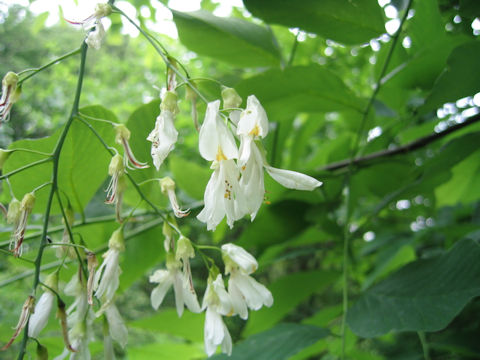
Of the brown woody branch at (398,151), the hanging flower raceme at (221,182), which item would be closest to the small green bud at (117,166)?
the hanging flower raceme at (221,182)

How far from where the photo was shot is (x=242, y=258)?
0.44m

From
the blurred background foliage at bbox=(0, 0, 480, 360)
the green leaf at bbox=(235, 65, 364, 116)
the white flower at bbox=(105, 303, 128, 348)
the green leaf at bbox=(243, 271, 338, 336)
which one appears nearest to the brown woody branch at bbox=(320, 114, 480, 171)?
the blurred background foliage at bbox=(0, 0, 480, 360)

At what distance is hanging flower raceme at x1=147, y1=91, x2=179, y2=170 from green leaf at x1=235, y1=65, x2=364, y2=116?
208 millimetres

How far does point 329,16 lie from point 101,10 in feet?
1.02

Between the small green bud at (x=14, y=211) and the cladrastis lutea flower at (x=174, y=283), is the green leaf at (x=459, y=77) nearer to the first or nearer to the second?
the cladrastis lutea flower at (x=174, y=283)

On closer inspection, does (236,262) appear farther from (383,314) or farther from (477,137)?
(477,137)

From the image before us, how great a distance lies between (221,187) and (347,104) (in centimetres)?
42

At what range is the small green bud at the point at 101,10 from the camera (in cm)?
43

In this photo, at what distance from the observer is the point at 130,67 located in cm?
570

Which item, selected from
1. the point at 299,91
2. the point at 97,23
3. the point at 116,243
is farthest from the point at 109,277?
the point at 299,91

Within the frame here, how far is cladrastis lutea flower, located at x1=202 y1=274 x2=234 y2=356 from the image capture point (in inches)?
17.6

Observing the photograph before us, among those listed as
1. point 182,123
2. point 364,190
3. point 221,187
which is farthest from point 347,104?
point 182,123

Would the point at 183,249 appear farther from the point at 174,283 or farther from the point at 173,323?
the point at 173,323

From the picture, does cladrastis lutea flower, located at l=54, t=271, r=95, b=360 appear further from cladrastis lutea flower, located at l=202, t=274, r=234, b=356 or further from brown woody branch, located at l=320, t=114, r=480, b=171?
brown woody branch, located at l=320, t=114, r=480, b=171
